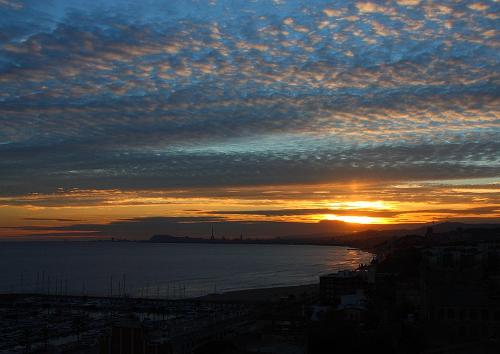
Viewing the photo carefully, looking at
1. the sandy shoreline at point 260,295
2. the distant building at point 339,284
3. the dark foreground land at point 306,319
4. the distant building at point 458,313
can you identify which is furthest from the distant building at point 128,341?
the sandy shoreline at point 260,295

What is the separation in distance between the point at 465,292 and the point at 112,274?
9132 centimetres

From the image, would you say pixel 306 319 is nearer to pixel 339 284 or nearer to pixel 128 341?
pixel 128 341

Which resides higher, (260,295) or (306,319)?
(306,319)

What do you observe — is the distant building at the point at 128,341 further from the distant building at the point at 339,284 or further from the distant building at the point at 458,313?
the distant building at the point at 339,284

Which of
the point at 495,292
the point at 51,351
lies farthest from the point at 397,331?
the point at 51,351

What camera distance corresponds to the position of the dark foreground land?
21.9 m

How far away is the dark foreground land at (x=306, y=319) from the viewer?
21.9 metres

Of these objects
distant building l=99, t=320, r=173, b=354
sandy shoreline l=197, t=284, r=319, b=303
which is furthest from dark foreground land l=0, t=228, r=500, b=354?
sandy shoreline l=197, t=284, r=319, b=303

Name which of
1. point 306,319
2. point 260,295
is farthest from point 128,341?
point 260,295

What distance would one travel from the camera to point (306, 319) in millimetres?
35844

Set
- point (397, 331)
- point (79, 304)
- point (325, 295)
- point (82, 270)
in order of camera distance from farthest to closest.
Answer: point (82, 270) < point (79, 304) < point (325, 295) < point (397, 331)

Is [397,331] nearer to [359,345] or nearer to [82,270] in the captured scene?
[359,345]

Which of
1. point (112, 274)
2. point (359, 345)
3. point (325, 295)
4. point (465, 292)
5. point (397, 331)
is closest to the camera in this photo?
point (359, 345)

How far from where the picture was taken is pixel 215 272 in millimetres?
117500
